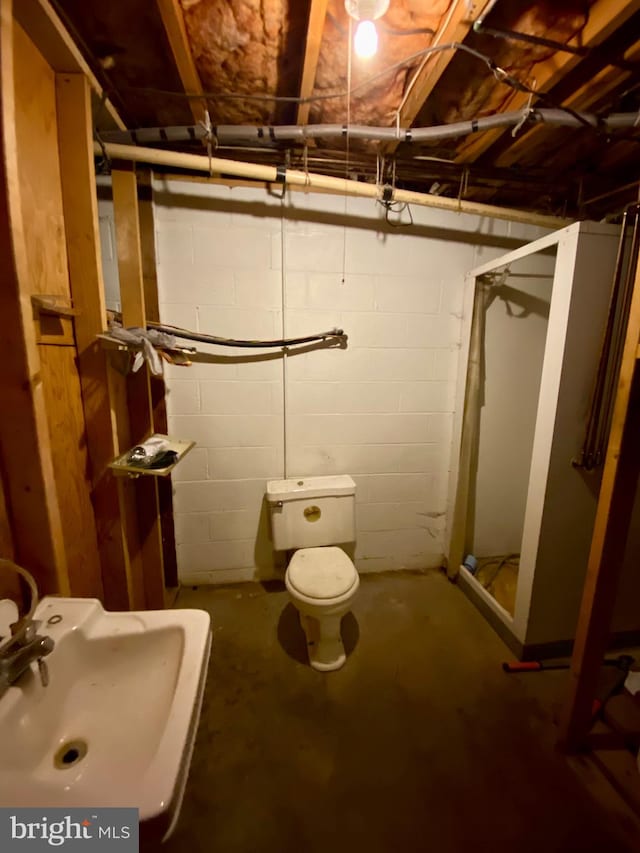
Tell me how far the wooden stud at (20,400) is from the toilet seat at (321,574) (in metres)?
0.90

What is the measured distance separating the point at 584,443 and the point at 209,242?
80.2 inches

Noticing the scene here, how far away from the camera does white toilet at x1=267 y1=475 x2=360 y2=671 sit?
59.0 inches

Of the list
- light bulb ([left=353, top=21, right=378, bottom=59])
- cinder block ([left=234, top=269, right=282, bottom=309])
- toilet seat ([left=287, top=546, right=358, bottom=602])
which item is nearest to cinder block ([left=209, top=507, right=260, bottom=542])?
toilet seat ([left=287, top=546, right=358, bottom=602])

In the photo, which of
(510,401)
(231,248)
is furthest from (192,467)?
(510,401)

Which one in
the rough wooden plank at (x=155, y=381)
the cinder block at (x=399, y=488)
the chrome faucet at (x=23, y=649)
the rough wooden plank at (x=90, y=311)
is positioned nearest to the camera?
the chrome faucet at (x=23, y=649)

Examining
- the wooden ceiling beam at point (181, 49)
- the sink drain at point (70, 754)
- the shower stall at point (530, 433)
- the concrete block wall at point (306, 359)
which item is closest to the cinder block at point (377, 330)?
the concrete block wall at point (306, 359)

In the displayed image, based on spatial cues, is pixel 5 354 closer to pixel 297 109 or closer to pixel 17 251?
pixel 17 251

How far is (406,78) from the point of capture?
1.31 meters

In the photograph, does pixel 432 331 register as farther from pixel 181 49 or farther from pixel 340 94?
pixel 181 49

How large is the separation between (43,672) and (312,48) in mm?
1940

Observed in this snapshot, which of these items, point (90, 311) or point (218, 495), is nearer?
point (90, 311)

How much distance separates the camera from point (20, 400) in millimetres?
847

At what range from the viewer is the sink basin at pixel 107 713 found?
55 cm

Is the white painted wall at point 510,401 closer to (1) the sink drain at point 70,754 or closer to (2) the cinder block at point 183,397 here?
(2) the cinder block at point 183,397
